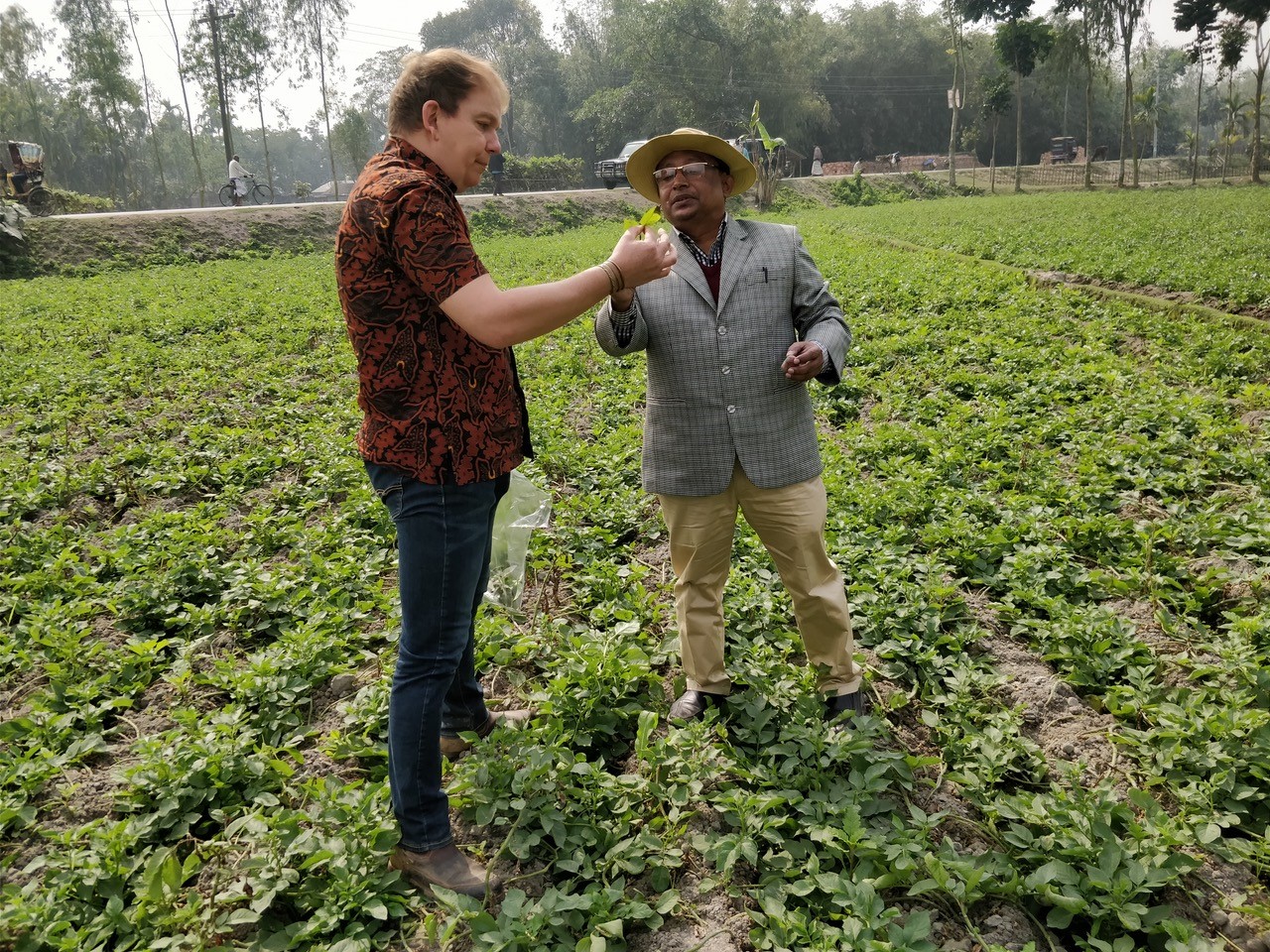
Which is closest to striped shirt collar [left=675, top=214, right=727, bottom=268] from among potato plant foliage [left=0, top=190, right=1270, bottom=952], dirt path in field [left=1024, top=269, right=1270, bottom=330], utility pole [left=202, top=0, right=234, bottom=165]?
potato plant foliage [left=0, top=190, right=1270, bottom=952]

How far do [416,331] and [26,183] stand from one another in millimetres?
29075

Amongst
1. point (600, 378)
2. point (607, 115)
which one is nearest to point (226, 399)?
point (600, 378)

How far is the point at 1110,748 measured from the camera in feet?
9.01

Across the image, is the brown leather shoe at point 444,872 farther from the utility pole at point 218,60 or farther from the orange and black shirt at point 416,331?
the utility pole at point 218,60

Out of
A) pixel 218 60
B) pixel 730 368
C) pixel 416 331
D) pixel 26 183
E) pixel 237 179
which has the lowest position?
pixel 730 368

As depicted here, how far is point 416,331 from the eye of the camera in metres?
2.03

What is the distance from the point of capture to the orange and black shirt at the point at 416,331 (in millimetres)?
1905

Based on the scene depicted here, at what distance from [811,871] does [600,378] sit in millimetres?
5982

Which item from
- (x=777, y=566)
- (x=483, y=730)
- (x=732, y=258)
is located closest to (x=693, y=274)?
(x=732, y=258)

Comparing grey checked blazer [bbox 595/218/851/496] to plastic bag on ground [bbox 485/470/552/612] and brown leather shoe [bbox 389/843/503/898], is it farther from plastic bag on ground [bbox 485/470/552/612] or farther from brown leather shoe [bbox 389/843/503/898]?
brown leather shoe [bbox 389/843/503/898]

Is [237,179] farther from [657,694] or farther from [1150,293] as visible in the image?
[657,694]

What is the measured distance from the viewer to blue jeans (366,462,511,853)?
82.3 inches

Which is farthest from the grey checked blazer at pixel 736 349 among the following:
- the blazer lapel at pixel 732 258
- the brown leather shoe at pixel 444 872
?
the brown leather shoe at pixel 444 872

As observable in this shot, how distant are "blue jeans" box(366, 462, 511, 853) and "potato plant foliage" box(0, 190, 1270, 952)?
0.18 m
